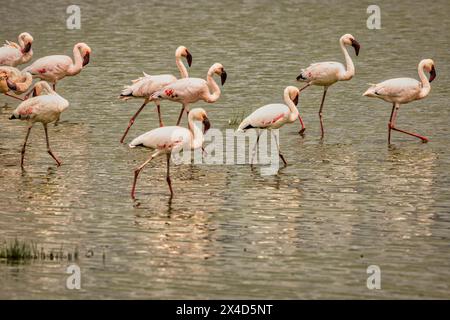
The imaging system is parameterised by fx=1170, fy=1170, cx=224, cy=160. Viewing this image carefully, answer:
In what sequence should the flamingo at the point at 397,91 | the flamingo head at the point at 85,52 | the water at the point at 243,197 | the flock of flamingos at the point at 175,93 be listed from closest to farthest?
the water at the point at 243,197 → the flock of flamingos at the point at 175,93 → the flamingo at the point at 397,91 → the flamingo head at the point at 85,52

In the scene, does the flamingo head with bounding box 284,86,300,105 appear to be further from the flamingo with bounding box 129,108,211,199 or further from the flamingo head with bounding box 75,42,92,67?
the flamingo head with bounding box 75,42,92,67

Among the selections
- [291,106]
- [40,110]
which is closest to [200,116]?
[291,106]

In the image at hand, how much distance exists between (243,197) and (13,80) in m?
6.32

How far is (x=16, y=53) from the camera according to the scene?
21.0 m

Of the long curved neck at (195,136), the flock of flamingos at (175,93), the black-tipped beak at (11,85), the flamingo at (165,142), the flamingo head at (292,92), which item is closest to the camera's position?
the flamingo at (165,142)

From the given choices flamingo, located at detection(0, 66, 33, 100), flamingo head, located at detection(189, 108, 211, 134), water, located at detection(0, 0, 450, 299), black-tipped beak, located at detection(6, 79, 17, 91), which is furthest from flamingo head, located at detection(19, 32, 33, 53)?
flamingo head, located at detection(189, 108, 211, 134)

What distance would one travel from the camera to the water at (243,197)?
439 inches

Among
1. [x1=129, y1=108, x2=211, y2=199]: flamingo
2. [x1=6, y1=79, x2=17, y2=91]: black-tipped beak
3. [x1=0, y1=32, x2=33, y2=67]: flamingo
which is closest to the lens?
[x1=129, y1=108, x2=211, y2=199]: flamingo

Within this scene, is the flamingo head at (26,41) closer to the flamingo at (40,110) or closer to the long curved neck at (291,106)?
the flamingo at (40,110)

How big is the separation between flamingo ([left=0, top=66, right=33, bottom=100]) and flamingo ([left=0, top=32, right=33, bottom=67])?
145 centimetres

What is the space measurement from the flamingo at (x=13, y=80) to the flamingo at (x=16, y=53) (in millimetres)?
1450

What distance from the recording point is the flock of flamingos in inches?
568

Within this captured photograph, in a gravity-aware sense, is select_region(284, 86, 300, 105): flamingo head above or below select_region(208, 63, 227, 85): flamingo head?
below

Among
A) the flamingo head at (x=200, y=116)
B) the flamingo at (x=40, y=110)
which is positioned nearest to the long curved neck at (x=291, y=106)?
the flamingo head at (x=200, y=116)
